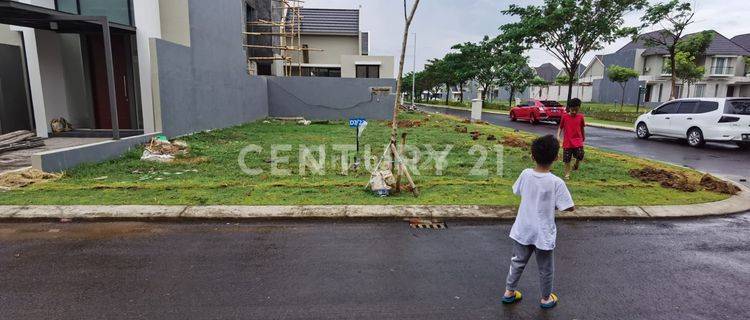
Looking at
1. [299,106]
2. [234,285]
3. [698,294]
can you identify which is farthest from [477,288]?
[299,106]

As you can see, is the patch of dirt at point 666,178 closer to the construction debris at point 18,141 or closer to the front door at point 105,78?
the front door at point 105,78

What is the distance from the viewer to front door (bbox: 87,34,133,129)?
12031mm

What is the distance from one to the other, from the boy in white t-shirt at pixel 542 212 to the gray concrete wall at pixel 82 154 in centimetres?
817

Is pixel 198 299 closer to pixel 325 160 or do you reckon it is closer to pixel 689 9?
pixel 325 160

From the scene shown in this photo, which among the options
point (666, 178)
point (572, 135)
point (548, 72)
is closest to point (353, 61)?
point (572, 135)

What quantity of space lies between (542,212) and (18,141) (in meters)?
Answer: 12.2

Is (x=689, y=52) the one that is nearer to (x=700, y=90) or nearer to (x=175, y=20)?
(x=700, y=90)

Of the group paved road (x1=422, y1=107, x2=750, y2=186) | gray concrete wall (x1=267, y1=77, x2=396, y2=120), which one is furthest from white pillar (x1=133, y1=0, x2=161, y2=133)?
paved road (x1=422, y1=107, x2=750, y2=186)

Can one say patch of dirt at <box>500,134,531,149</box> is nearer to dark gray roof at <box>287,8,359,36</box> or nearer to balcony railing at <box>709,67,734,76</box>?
dark gray roof at <box>287,8,359,36</box>

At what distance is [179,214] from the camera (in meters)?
5.38

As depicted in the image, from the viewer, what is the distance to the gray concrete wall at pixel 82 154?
740 cm

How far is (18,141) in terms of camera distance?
10.1m

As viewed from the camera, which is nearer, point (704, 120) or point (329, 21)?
point (704, 120)

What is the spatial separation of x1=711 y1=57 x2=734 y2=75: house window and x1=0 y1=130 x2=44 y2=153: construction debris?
53.2m
